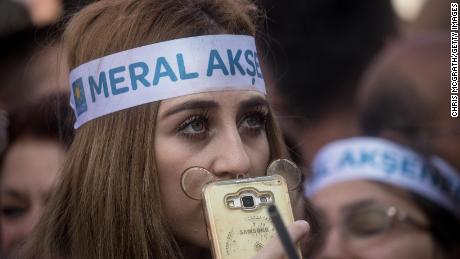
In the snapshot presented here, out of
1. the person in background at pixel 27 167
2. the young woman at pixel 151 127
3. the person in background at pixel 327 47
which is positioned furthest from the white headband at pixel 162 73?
the person in background at pixel 327 47

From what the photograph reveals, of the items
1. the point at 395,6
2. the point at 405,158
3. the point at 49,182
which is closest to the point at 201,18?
the point at 49,182

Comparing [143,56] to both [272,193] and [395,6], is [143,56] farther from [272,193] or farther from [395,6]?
[395,6]

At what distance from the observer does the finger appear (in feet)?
7.96

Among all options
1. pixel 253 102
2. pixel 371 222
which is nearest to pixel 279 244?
pixel 253 102

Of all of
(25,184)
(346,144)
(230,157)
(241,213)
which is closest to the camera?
(241,213)

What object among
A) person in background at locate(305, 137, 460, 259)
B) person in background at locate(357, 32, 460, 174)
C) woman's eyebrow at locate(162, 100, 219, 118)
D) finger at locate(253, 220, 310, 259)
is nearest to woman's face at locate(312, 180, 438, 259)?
person in background at locate(305, 137, 460, 259)

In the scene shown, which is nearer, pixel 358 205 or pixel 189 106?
pixel 189 106

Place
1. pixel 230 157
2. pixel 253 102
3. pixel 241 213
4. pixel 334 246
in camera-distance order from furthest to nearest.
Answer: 1. pixel 334 246
2. pixel 253 102
3. pixel 230 157
4. pixel 241 213

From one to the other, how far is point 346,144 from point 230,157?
6.37 feet

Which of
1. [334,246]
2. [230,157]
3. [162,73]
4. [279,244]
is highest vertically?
[162,73]

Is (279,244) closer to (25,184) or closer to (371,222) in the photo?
(25,184)

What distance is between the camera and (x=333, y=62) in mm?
6176

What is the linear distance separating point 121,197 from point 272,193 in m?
0.51

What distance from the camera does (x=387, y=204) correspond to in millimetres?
4379
